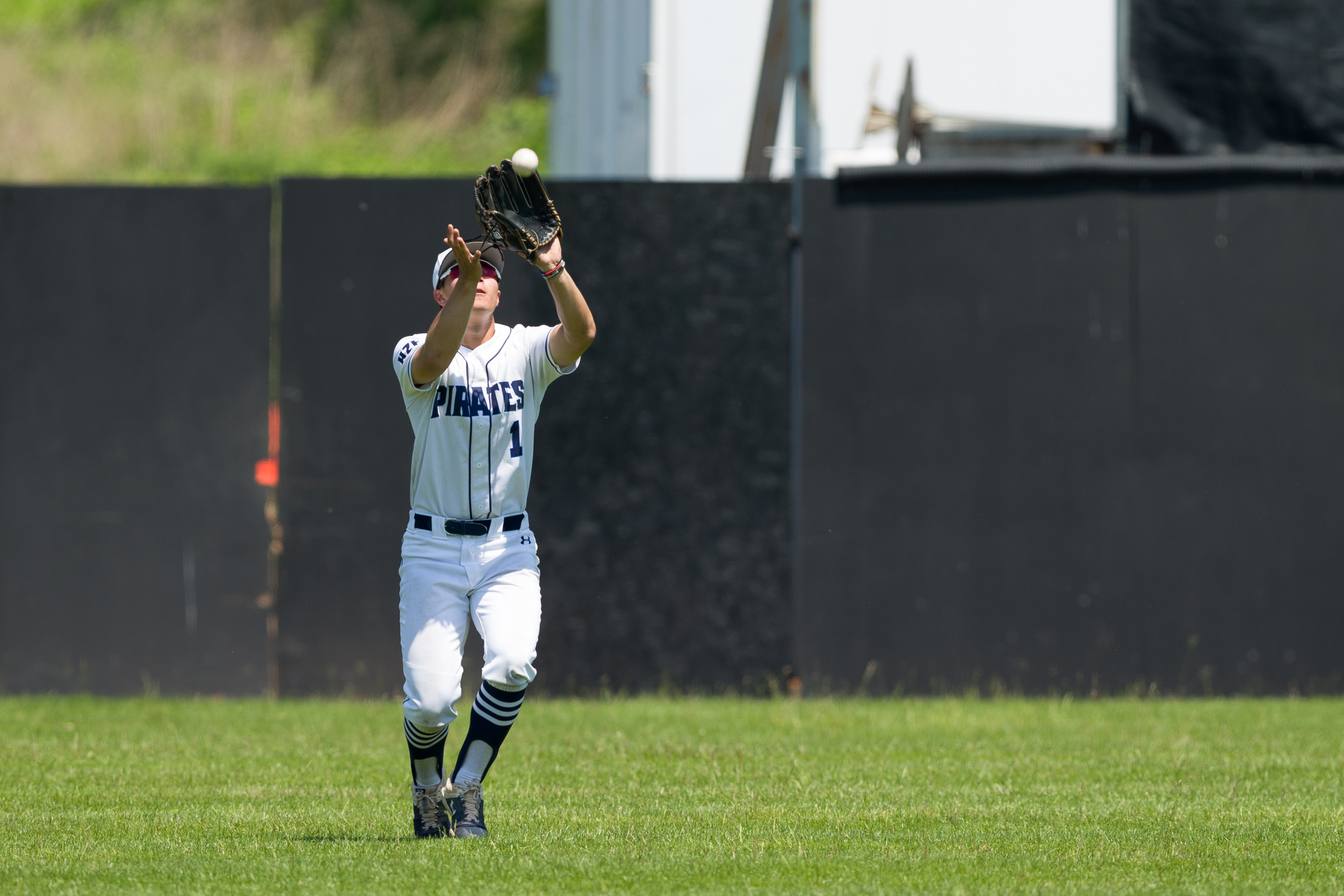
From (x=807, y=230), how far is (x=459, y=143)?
85.1 ft

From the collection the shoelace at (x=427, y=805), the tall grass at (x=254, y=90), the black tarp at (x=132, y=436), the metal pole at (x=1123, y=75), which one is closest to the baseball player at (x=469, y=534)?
the shoelace at (x=427, y=805)

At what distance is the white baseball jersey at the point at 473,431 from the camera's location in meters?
5.48

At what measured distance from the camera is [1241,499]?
30.8 feet

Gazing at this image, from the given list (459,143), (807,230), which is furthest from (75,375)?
(459,143)

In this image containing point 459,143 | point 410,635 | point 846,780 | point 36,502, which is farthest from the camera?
point 459,143

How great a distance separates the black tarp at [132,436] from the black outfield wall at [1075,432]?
3.22 meters

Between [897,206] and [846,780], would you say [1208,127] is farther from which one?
[846,780]

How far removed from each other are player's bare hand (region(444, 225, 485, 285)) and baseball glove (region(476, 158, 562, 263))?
0.74 feet

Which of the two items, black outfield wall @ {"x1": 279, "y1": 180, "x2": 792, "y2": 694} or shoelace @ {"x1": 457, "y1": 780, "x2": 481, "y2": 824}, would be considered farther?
black outfield wall @ {"x1": 279, "y1": 180, "x2": 792, "y2": 694}

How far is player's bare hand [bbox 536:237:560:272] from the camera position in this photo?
5438 mm

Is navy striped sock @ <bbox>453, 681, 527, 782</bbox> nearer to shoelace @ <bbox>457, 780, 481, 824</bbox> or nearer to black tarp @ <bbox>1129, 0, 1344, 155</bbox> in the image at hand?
shoelace @ <bbox>457, 780, 481, 824</bbox>

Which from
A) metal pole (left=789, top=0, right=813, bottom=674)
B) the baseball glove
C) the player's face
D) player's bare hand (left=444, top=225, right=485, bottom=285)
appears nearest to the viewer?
player's bare hand (left=444, top=225, right=485, bottom=285)

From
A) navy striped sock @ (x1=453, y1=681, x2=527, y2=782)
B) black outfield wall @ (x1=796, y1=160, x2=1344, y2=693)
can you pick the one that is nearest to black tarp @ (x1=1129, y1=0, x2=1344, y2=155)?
black outfield wall @ (x1=796, y1=160, x2=1344, y2=693)

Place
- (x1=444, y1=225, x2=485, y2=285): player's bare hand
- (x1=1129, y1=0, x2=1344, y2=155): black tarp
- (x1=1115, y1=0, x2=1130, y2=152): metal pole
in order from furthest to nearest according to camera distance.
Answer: (x1=1115, y1=0, x2=1130, y2=152): metal pole
(x1=1129, y1=0, x2=1344, y2=155): black tarp
(x1=444, y1=225, x2=485, y2=285): player's bare hand
